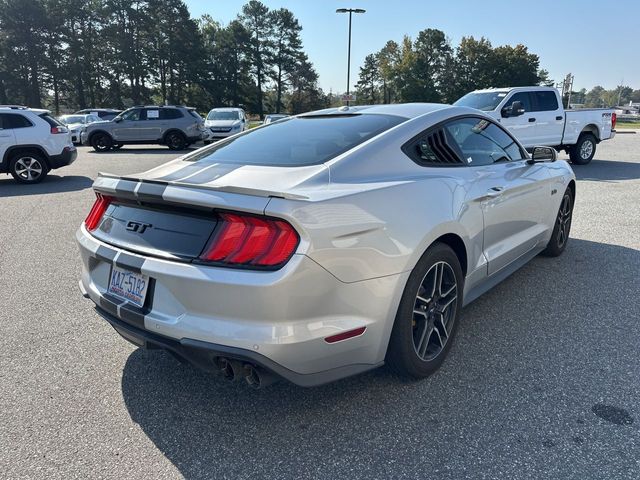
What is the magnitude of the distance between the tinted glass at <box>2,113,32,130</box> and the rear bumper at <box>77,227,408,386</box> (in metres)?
10.3

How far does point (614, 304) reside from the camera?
3836 mm

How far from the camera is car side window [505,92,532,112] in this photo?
11719 mm

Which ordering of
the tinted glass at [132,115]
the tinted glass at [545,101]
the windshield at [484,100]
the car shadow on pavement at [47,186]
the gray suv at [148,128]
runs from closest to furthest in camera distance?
the car shadow on pavement at [47,186], the windshield at [484,100], the tinted glass at [545,101], the gray suv at [148,128], the tinted glass at [132,115]

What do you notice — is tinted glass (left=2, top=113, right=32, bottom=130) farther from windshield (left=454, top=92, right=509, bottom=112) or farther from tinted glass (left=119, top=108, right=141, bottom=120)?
windshield (left=454, top=92, right=509, bottom=112)

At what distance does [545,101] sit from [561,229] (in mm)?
8730

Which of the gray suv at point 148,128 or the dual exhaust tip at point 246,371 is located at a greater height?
the gray suv at point 148,128

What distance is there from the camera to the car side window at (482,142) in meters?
3.28

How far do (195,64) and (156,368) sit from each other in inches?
2502

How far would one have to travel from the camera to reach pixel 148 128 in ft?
64.7

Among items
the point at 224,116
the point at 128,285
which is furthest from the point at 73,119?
the point at 128,285

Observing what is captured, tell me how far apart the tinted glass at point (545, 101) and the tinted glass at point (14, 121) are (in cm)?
1223

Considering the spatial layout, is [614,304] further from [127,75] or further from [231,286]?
[127,75]

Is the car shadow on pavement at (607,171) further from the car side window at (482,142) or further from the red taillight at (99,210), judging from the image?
the red taillight at (99,210)

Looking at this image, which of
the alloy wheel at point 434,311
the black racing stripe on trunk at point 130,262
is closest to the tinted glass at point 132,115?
the black racing stripe on trunk at point 130,262
